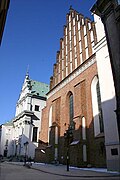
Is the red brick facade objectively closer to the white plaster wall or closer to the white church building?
the white church building

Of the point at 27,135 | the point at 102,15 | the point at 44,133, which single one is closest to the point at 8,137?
the point at 27,135

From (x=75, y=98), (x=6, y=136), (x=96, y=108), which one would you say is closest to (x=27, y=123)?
(x=6, y=136)

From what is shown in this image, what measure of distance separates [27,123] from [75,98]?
2150 cm

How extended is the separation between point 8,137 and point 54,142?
29.1 m

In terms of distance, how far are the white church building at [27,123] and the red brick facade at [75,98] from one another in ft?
33.5

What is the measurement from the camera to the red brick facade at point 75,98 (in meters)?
18.3

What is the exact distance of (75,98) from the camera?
21.9 metres

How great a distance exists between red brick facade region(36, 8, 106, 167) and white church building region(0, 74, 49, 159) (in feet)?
33.5

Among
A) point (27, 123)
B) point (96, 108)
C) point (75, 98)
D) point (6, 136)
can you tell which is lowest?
point (6, 136)

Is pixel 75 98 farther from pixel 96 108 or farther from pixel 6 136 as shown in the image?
pixel 6 136

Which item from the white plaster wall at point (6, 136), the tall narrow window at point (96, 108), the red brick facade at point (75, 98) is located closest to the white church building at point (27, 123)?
the white plaster wall at point (6, 136)

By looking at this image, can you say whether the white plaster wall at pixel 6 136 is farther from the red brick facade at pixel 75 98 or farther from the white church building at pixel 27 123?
the red brick facade at pixel 75 98

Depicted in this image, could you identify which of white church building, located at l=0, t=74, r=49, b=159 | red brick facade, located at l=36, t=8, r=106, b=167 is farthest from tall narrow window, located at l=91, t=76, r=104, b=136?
white church building, located at l=0, t=74, r=49, b=159

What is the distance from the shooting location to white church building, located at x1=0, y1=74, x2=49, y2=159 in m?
38.9
